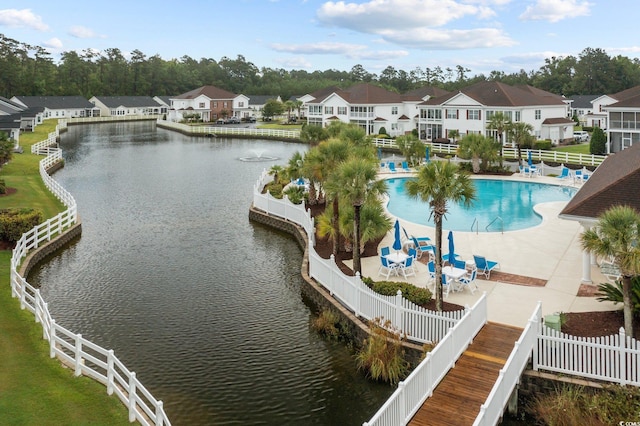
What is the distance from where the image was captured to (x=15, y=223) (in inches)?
1074

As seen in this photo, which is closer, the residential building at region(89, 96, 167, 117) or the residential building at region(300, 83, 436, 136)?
the residential building at region(300, 83, 436, 136)

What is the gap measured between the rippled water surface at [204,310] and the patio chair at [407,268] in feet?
11.9

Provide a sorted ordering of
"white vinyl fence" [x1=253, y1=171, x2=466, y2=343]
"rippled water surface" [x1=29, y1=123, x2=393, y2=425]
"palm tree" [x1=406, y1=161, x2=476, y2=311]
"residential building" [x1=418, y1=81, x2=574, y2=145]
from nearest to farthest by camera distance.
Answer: "rippled water surface" [x1=29, y1=123, x2=393, y2=425] → "white vinyl fence" [x1=253, y1=171, x2=466, y2=343] → "palm tree" [x1=406, y1=161, x2=476, y2=311] → "residential building" [x1=418, y1=81, x2=574, y2=145]

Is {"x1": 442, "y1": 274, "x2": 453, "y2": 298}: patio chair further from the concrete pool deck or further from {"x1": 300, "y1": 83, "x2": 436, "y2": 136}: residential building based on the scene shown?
{"x1": 300, "y1": 83, "x2": 436, "y2": 136}: residential building

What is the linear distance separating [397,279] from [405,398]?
967 centimetres

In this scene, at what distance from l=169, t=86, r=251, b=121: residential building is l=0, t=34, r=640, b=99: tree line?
36187mm

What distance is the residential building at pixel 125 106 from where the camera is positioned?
5536 inches

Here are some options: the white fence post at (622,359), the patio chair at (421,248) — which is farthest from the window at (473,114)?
the white fence post at (622,359)

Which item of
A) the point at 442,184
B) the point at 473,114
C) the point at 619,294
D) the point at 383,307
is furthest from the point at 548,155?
the point at 383,307

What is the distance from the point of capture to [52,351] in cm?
1550

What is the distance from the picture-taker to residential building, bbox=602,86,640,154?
53562 millimetres

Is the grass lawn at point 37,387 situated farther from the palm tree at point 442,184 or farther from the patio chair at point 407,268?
the patio chair at point 407,268

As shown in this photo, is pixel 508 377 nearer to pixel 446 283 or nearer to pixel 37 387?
pixel 446 283

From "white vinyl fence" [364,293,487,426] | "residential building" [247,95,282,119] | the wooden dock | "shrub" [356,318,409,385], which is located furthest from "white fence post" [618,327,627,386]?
"residential building" [247,95,282,119]
